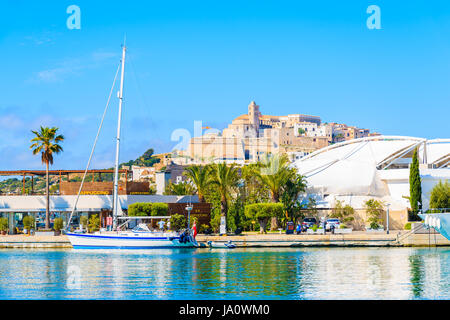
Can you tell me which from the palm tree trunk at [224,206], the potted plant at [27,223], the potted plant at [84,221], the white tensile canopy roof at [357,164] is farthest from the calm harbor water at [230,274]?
the white tensile canopy roof at [357,164]

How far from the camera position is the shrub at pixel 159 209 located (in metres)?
45.1

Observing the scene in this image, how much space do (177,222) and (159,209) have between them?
1.65 meters

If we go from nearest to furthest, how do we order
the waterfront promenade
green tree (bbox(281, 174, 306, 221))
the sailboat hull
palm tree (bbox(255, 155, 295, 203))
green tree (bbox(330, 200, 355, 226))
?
the sailboat hull
the waterfront promenade
green tree (bbox(281, 174, 306, 221))
palm tree (bbox(255, 155, 295, 203))
green tree (bbox(330, 200, 355, 226))

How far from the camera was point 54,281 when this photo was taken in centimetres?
2417

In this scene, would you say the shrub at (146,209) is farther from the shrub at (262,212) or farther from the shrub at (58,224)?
the shrub at (262,212)

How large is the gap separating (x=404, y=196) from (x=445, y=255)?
88.0 feet

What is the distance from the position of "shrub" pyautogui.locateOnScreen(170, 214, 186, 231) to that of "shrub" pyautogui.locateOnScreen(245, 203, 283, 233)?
5.09m

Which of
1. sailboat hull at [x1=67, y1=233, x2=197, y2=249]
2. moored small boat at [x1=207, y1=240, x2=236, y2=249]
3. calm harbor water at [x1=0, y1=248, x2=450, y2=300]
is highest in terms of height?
sailboat hull at [x1=67, y1=233, x2=197, y2=249]

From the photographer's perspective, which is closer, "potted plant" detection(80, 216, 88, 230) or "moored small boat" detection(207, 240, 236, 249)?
"moored small boat" detection(207, 240, 236, 249)

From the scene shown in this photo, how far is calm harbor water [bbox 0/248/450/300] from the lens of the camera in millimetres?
20562

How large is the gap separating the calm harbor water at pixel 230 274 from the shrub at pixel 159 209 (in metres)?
6.85

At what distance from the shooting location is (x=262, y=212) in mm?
46500

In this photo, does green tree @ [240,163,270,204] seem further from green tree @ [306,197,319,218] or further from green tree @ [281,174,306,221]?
green tree @ [306,197,319,218]

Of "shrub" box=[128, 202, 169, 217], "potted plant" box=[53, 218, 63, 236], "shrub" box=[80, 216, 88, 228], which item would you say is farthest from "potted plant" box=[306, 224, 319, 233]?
"potted plant" box=[53, 218, 63, 236]
